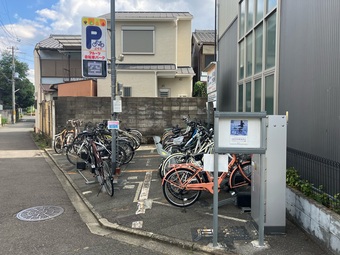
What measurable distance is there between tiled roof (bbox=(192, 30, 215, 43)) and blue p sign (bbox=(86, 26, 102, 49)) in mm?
14497

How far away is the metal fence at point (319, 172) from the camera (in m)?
3.92

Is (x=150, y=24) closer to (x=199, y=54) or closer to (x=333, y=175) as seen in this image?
(x=199, y=54)

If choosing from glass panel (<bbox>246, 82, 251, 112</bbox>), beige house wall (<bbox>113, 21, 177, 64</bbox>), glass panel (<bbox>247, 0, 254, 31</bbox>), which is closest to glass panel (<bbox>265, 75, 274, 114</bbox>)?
glass panel (<bbox>246, 82, 251, 112</bbox>)

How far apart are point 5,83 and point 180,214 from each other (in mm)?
51158

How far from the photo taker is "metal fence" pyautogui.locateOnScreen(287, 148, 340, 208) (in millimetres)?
3924

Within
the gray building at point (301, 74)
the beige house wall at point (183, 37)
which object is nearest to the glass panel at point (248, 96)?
the gray building at point (301, 74)

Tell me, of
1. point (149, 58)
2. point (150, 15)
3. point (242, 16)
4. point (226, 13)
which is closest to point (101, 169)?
point (242, 16)

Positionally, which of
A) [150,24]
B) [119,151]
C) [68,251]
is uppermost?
[150,24]

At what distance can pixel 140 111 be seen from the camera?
515 inches

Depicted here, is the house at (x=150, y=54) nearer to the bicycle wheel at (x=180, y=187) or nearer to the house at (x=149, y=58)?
the house at (x=149, y=58)

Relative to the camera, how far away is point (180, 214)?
4969 mm

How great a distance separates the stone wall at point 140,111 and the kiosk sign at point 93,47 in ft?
18.8

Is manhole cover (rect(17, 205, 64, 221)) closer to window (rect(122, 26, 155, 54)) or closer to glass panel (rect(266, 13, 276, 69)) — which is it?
glass panel (rect(266, 13, 276, 69))

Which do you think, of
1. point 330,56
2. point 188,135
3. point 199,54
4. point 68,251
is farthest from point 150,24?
point 68,251
